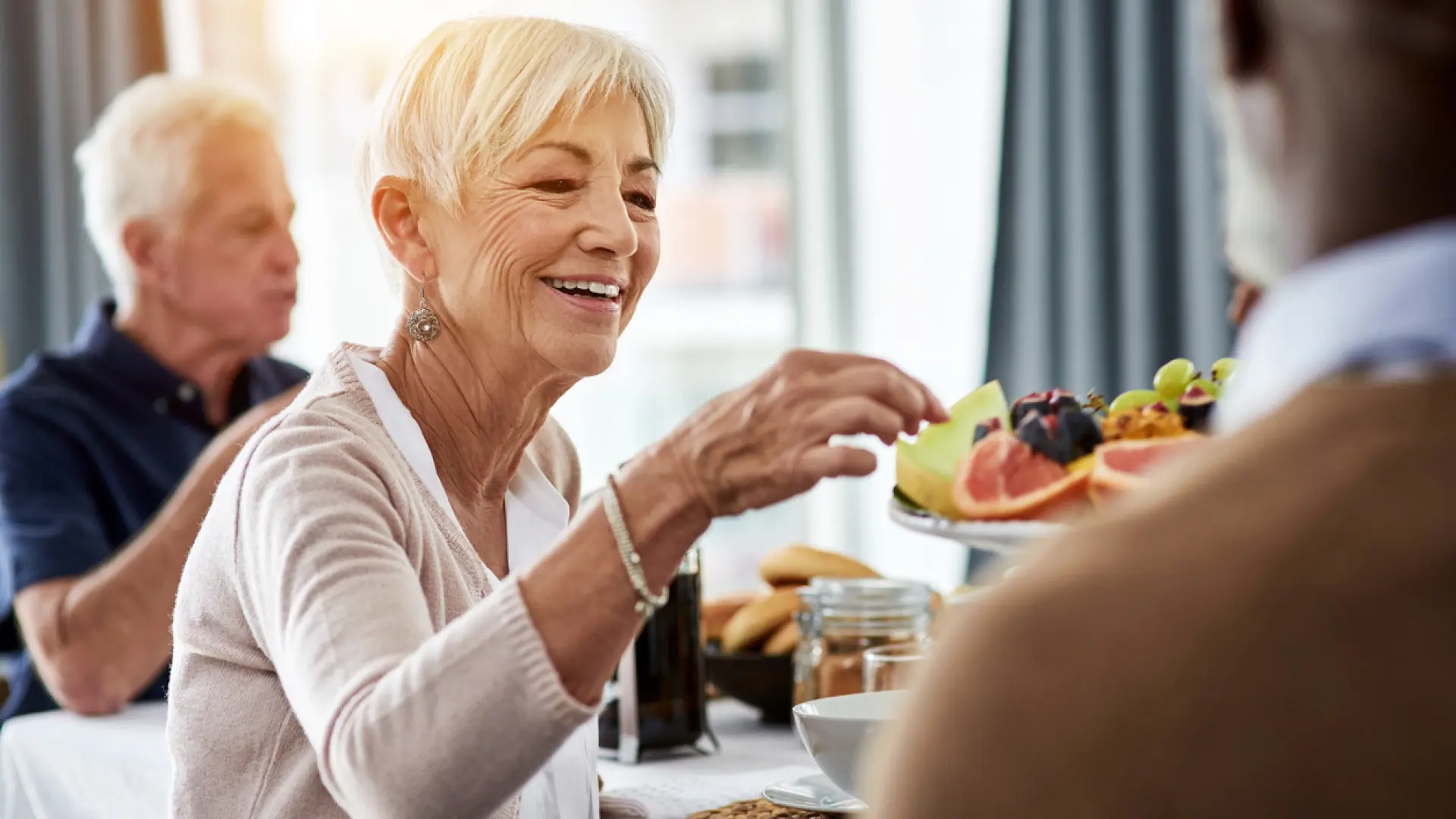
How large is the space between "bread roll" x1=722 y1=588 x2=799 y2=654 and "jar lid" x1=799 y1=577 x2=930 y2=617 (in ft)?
0.57

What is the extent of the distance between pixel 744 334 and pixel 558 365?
469cm

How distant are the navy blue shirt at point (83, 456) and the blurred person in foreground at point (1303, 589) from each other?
74.9 inches

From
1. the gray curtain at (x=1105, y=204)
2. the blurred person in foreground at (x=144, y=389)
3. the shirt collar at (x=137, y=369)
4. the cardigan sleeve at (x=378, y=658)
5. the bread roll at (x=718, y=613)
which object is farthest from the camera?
the gray curtain at (x=1105, y=204)

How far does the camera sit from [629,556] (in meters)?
0.89

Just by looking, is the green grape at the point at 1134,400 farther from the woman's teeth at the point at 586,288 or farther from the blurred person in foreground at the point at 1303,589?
the blurred person in foreground at the point at 1303,589

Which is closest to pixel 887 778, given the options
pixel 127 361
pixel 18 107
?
pixel 127 361

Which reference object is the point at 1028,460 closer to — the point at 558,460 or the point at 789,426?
the point at 789,426

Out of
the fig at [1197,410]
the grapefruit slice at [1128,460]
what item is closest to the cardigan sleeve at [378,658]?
the grapefruit slice at [1128,460]

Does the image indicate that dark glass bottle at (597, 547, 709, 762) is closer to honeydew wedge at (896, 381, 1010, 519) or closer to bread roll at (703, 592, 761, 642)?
bread roll at (703, 592, 761, 642)

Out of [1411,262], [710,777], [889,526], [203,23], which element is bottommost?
[889,526]

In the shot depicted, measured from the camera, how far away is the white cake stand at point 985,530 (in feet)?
3.00

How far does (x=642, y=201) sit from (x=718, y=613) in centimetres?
56

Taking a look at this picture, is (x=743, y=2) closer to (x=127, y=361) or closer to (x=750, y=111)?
(x=750, y=111)

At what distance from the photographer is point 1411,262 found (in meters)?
0.45
